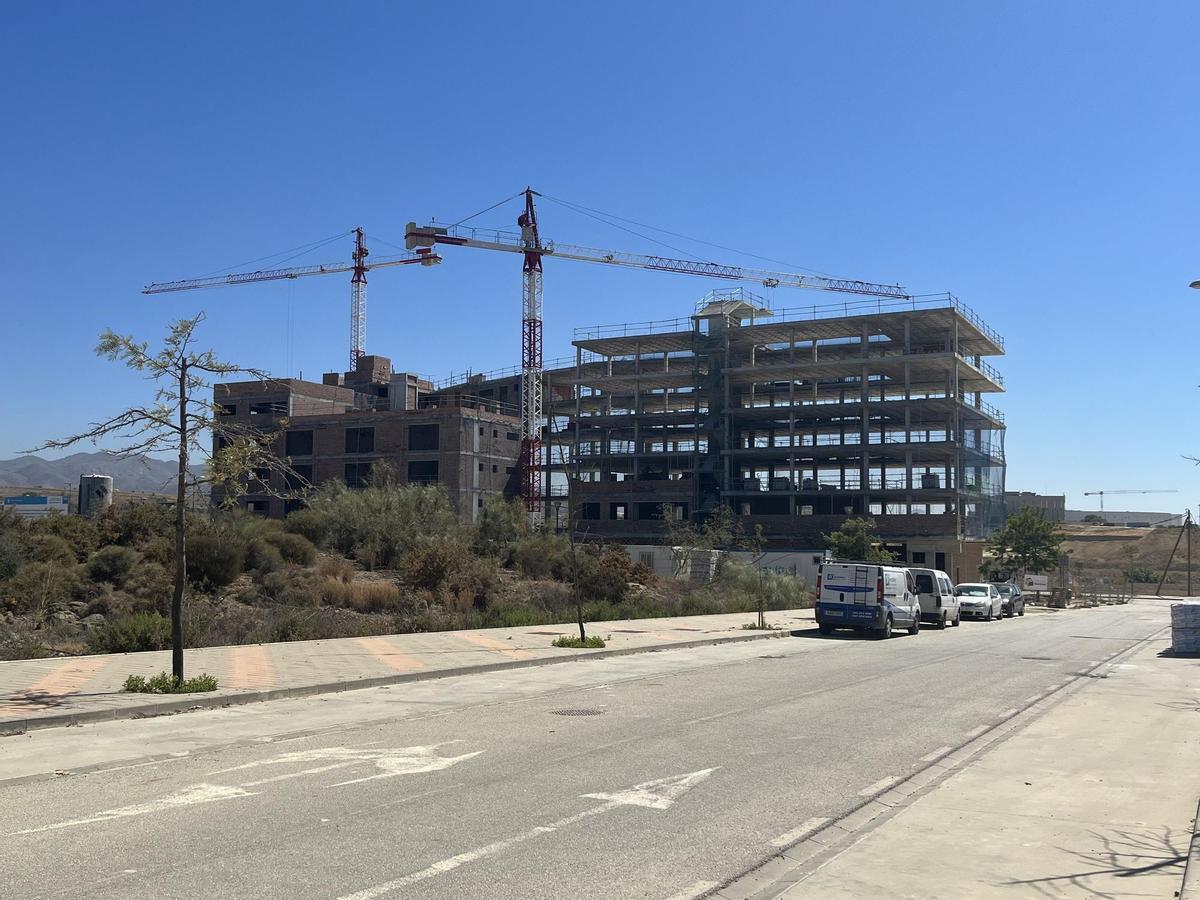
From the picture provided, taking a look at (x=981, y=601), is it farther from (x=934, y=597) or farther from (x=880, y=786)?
(x=880, y=786)

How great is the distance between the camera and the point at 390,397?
10169 cm

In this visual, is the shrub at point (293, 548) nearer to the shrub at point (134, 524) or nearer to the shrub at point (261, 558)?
the shrub at point (261, 558)

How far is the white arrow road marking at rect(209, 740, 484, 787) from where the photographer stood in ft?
29.7

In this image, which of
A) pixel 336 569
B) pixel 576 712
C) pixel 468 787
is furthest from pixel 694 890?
pixel 336 569

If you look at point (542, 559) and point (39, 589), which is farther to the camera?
point (542, 559)

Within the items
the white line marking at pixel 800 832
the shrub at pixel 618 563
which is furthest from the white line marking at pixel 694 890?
the shrub at pixel 618 563

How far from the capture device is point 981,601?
41.8 meters

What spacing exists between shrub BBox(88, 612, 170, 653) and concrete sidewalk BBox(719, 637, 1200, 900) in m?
14.1

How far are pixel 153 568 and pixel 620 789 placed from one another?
2492 cm

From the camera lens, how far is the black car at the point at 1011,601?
4578 cm

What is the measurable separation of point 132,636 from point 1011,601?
129 feet

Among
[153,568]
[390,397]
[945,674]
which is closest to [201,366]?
[945,674]

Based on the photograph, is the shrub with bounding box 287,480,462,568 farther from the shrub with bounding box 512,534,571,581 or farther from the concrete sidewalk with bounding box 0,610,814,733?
the concrete sidewalk with bounding box 0,610,814,733

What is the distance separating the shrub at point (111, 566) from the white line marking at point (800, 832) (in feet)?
86.8
